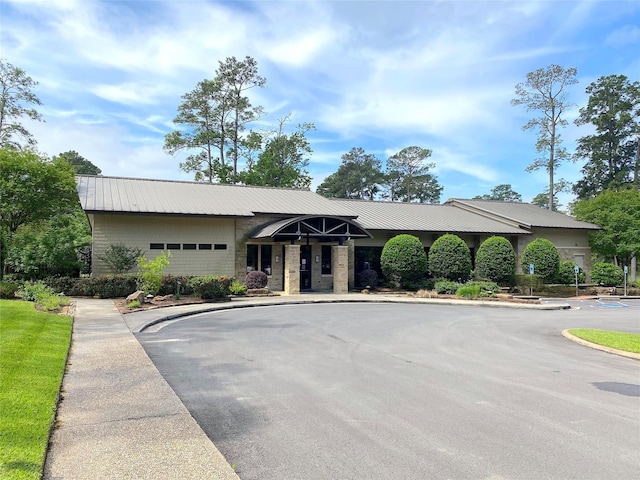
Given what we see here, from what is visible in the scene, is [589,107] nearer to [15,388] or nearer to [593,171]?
[593,171]

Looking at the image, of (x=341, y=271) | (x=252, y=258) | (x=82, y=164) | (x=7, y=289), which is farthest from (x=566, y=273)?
(x=82, y=164)

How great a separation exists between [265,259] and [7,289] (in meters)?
12.0

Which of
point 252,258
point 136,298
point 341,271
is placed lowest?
point 136,298

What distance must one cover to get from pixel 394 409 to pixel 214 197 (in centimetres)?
2216

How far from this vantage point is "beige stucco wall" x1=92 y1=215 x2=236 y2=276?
2131 centimetres

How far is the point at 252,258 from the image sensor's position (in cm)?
2473

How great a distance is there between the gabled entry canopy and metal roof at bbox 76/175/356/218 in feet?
4.44

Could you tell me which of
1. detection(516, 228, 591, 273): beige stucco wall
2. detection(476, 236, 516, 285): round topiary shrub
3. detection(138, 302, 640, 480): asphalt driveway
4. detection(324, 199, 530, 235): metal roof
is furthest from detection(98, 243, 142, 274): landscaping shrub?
detection(516, 228, 591, 273): beige stucco wall

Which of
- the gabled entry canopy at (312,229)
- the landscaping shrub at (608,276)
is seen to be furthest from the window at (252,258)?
the landscaping shrub at (608,276)

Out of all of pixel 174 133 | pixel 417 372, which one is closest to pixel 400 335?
pixel 417 372

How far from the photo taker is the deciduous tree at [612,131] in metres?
52.5

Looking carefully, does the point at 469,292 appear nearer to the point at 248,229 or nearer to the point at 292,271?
the point at 292,271

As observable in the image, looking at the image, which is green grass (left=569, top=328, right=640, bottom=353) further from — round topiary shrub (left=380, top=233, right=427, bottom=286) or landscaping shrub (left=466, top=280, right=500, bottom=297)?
round topiary shrub (left=380, top=233, right=427, bottom=286)

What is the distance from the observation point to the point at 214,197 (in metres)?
26.5
